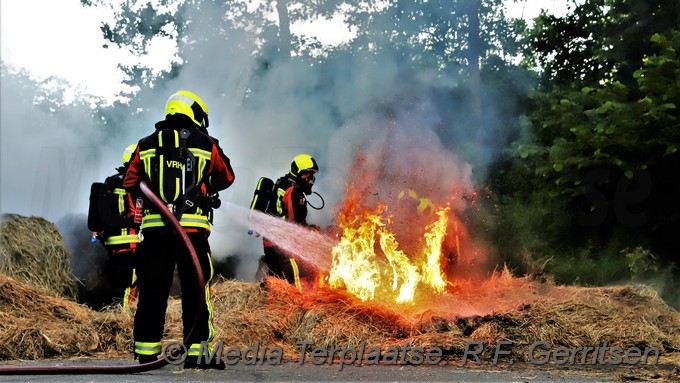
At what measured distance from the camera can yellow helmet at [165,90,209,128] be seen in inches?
238

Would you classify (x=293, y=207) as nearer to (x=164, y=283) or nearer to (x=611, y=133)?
(x=611, y=133)

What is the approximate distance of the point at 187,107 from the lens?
6.08 metres

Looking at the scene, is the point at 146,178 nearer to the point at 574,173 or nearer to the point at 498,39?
the point at 574,173

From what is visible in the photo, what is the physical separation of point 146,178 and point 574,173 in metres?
5.09

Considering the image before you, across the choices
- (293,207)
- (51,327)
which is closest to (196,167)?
(51,327)

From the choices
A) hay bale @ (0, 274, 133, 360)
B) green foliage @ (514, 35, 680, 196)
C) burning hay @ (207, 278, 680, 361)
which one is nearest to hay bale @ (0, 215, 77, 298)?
hay bale @ (0, 274, 133, 360)

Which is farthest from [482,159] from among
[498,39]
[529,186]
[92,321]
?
[92,321]

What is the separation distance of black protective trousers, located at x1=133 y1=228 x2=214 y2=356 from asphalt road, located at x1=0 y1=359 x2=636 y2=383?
286mm

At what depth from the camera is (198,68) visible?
45.3 ft

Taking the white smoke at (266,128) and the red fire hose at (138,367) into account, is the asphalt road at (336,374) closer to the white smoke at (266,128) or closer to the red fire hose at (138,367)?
the red fire hose at (138,367)

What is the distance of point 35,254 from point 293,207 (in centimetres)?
285

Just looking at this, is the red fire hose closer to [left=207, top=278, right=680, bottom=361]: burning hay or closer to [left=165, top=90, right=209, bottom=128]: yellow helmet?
[left=165, top=90, right=209, bottom=128]: yellow helmet

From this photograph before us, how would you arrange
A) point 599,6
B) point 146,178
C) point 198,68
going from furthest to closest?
point 198,68 → point 599,6 → point 146,178

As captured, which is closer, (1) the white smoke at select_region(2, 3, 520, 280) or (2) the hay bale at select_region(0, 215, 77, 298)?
(2) the hay bale at select_region(0, 215, 77, 298)
